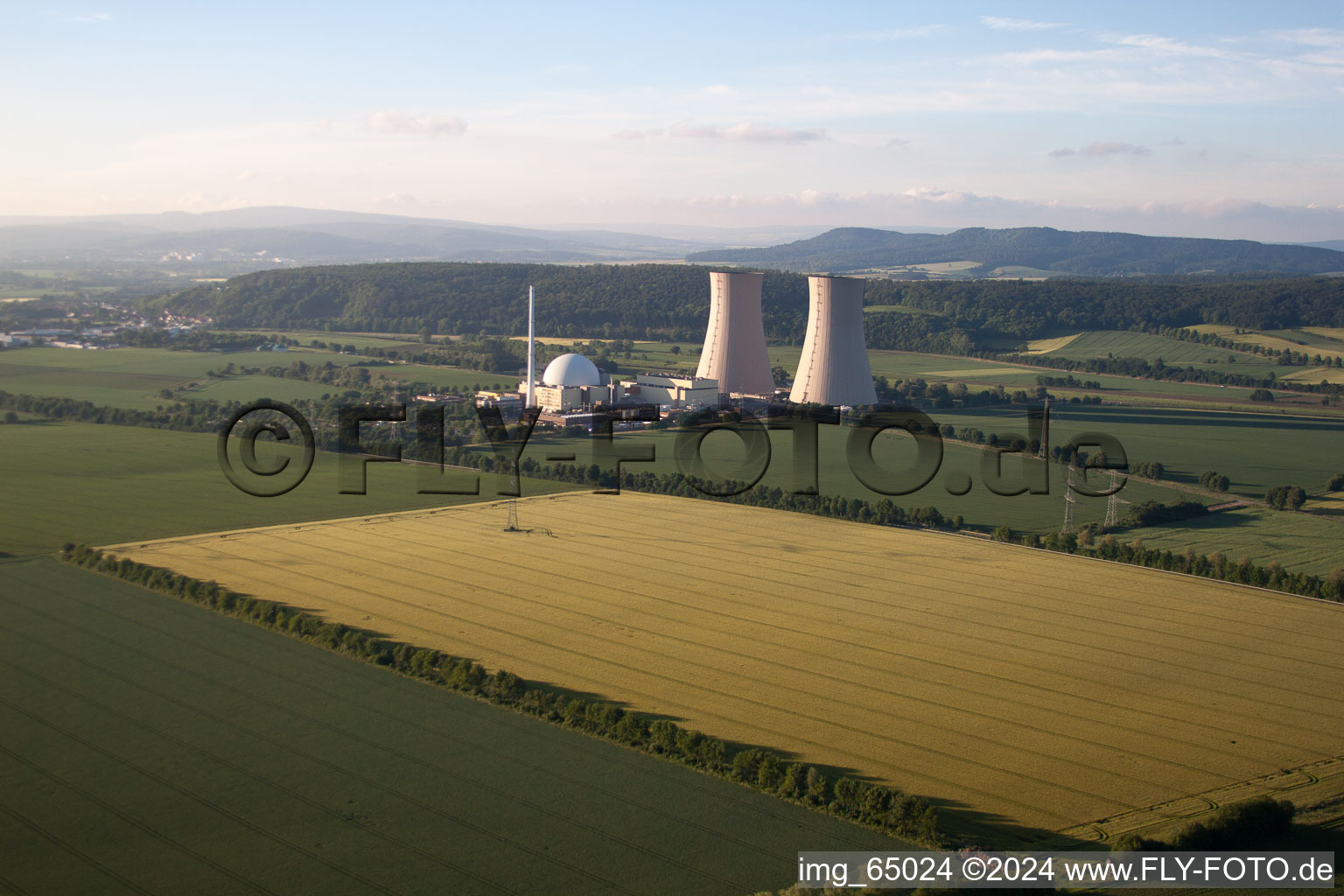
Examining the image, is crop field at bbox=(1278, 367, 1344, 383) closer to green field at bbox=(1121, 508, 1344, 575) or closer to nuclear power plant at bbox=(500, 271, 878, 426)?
nuclear power plant at bbox=(500, 271, 878, 426)

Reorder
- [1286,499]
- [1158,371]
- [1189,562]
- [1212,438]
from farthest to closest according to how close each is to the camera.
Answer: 1. [1158,371]
2. [1212,438]
3. [1286,499]
4. [1189,562]

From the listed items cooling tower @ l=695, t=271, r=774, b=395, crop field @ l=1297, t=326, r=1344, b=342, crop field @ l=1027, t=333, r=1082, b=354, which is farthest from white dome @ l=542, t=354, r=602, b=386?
crop field @ l=1297, t=326, r=1344, b=342

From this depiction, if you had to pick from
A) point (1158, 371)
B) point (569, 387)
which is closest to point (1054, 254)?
point (1158, 371)

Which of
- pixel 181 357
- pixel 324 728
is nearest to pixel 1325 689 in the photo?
pixel 324 728

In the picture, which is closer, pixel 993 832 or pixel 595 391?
pixel 993 832

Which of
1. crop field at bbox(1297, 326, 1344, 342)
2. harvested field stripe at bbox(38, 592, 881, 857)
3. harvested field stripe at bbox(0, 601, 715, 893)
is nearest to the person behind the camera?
harvested field stripe at bbox(0, 601, 715, 893)

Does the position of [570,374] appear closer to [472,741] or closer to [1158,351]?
[472,741]

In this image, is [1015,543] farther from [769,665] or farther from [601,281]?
[601,281]
